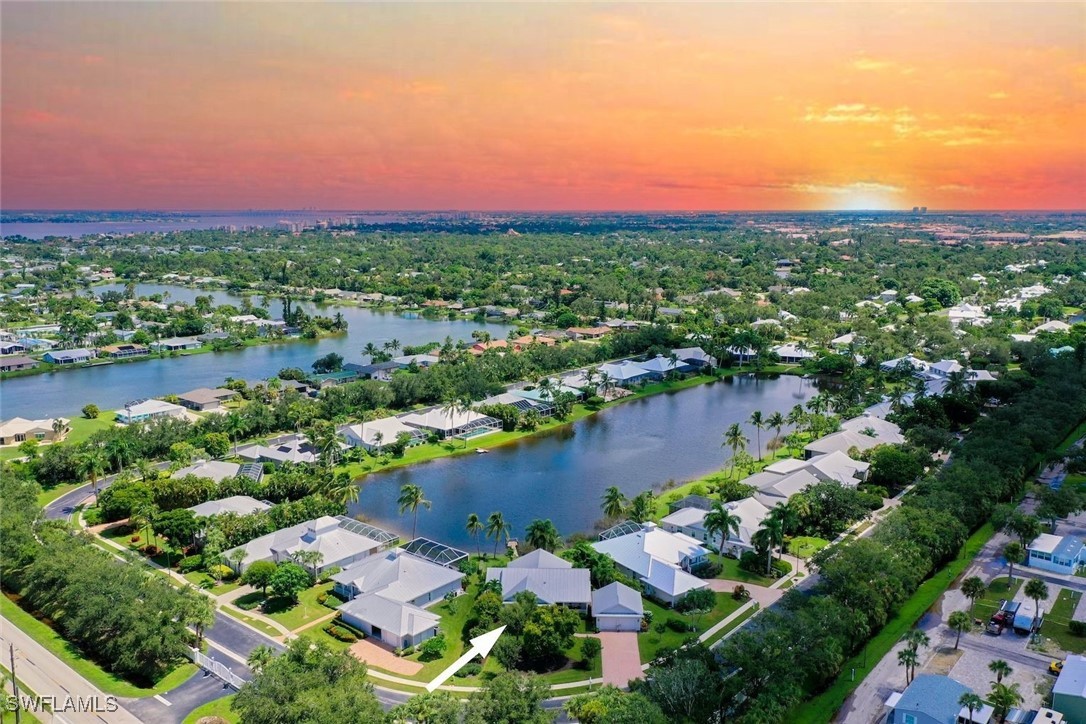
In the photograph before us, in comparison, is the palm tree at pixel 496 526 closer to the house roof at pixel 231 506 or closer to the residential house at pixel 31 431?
the house roof at pixel 231 506

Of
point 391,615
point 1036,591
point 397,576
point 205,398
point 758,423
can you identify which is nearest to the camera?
Answer: point 1036,591

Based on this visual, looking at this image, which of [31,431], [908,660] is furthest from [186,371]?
[908,660]

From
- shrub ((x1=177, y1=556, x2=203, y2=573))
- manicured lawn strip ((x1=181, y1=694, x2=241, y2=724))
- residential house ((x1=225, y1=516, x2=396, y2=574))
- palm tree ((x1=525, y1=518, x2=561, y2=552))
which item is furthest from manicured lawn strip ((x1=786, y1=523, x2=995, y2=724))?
shrub ((x1=177, y1=556, x2=203, y2=573))

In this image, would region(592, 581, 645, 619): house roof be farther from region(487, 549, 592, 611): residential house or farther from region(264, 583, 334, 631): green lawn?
region(264, 583, 334, 631): green lawn

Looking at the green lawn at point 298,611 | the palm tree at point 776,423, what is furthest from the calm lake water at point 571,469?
the green lawn at point 298,611

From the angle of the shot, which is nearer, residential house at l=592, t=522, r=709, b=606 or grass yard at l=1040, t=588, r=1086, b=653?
grass yard at l=1040, t=588, r=1086, b=653

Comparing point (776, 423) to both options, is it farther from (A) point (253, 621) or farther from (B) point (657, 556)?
(A) point (253, 621)
